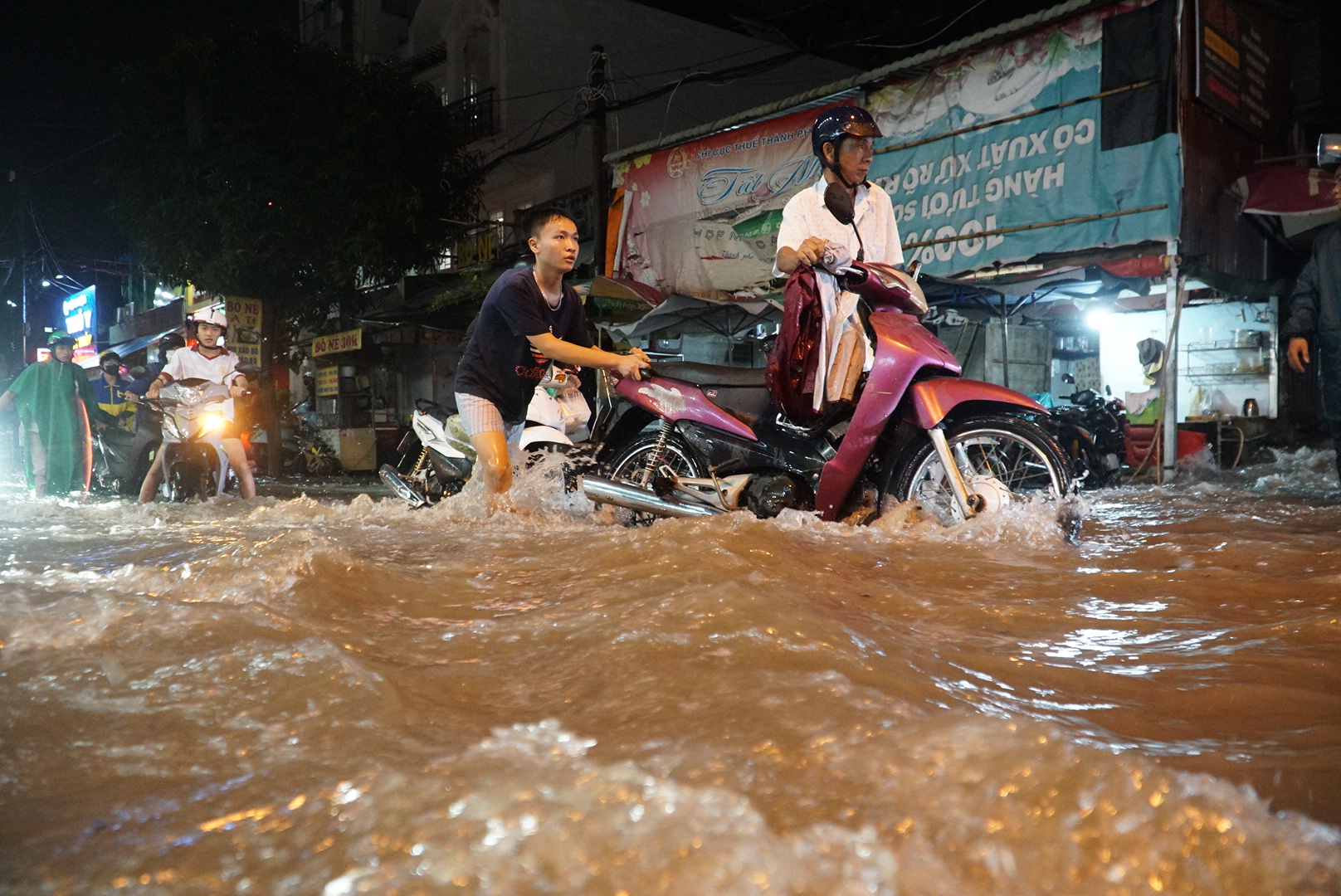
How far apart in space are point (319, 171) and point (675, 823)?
16.4 meters

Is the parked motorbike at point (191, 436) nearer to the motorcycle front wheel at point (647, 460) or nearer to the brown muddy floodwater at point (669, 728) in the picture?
the motorcycle front wheel at point (647, 460)

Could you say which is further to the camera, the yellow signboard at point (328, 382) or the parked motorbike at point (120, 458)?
the yellow signboard at point (328, 382)

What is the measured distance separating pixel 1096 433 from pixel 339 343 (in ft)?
44.4

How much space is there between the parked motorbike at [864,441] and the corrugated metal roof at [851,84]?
611 centimetres

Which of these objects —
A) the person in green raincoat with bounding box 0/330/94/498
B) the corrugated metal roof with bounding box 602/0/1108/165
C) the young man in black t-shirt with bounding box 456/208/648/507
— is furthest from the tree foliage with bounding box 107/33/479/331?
the young man in black t-shirt with bounding box 456/208/648/507

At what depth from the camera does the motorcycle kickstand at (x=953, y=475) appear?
3467mm

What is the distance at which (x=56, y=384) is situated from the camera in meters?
8.73

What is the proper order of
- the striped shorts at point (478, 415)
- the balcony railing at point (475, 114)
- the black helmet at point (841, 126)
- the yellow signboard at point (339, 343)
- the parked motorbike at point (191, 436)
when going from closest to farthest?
the black helmet at point (841, 126), the striped shorts at point (478, 415), the parked motorbike at point (191, 436), the yellow signboard at point (339, 343), the balcony railing at point (475, 114)

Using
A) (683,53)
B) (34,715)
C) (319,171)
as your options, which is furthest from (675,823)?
(683,53)

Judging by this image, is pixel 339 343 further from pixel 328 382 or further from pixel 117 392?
pixel 117 392

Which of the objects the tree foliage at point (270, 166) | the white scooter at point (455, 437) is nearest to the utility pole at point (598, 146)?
the tree foliage at point (270, 166)

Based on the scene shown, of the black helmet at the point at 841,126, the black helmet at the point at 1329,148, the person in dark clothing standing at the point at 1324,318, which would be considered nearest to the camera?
the black helmet at the point at 841,126

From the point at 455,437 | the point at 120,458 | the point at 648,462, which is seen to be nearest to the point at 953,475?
the point at 648,462

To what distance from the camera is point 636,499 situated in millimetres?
3971
